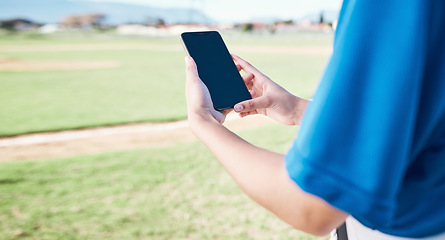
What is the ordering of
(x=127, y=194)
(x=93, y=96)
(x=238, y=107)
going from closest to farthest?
(x=238, y=107) → (x=127, y=194) → (x=93, y=96)

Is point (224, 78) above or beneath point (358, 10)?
beneath

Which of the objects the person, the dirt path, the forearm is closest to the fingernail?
the forearm

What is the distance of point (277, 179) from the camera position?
57cm

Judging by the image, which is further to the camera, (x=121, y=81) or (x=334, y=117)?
(x=121, y=81)

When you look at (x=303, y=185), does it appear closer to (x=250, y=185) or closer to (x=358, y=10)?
(x=250, y=185)

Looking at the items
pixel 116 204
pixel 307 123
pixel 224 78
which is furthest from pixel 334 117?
pixel 116 204

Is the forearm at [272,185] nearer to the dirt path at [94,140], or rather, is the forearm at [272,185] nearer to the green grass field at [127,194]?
the green grass field at [127,194]

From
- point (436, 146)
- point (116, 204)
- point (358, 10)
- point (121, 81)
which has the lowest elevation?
point (121, 81)

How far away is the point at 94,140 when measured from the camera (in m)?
6.11

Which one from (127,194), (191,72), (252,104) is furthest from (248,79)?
(127,194)

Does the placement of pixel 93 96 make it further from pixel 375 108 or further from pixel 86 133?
pixel 375 108

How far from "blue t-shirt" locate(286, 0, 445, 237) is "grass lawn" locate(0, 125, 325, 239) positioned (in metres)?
2.73

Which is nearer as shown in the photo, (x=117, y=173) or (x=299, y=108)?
(x=299, y=108)

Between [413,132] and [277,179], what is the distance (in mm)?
205
